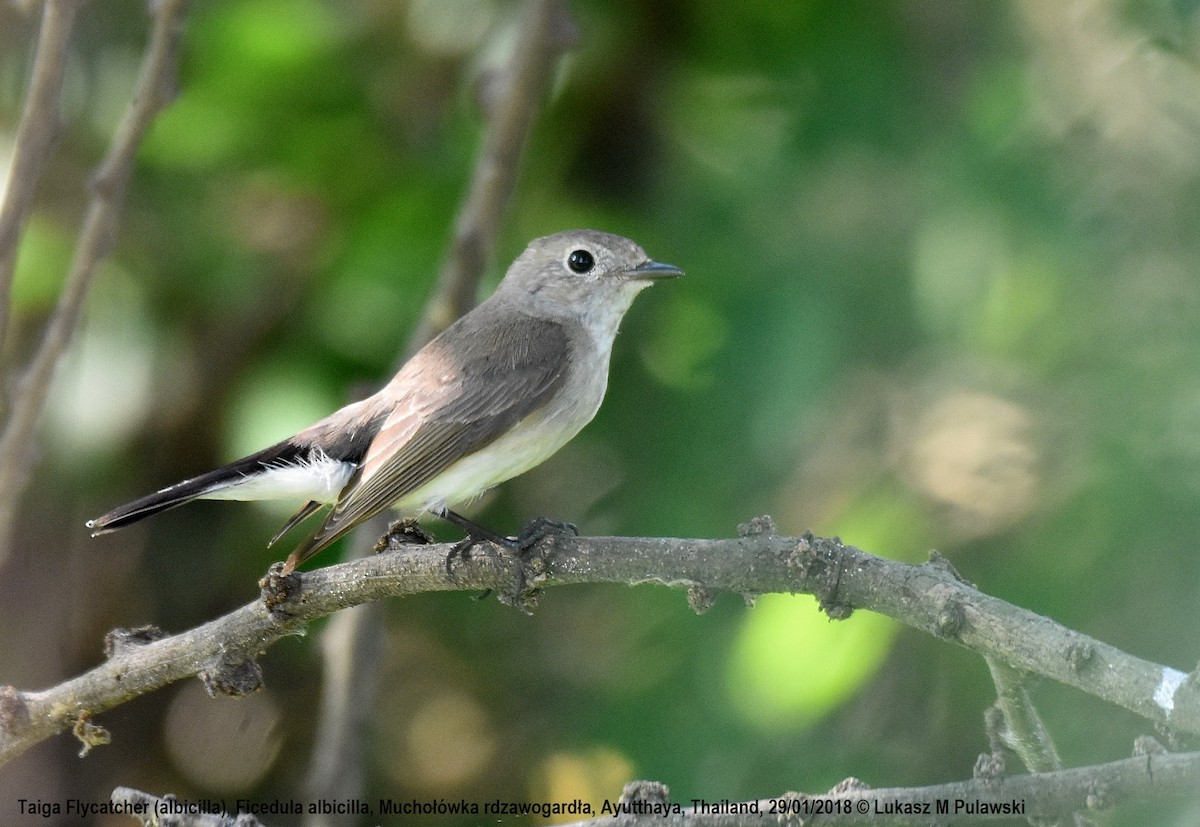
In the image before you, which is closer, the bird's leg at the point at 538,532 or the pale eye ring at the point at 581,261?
the bird's leg at the point at 538,532

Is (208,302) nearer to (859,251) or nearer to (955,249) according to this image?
(859,251)

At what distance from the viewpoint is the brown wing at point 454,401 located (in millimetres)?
3773

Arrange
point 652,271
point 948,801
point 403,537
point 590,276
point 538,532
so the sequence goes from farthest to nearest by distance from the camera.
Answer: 1. point 590,276
2. point 652,271
3. point 403,537
4. point 538,532
5. point 948,801

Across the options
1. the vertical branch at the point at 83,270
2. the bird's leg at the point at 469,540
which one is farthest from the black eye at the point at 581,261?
the vertical branch at the point at 83,270

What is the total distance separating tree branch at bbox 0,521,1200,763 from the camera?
2.20m

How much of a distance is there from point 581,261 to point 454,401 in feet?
2.86

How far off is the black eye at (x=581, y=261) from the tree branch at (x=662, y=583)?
1640 mm

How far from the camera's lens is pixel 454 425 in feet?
12.9

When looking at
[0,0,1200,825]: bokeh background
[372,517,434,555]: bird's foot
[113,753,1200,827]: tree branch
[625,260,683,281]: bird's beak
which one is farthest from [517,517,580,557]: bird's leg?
[625,260,683,281]: bird's beak

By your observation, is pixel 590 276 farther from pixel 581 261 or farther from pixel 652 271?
pixel 652 271

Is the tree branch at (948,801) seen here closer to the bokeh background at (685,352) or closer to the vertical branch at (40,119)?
the bokeh background at (685,352)

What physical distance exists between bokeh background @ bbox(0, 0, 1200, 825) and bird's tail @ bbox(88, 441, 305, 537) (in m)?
0.59

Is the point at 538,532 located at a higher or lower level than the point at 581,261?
lower

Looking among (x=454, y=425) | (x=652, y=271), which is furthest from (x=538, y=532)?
(x=652, y=271)
